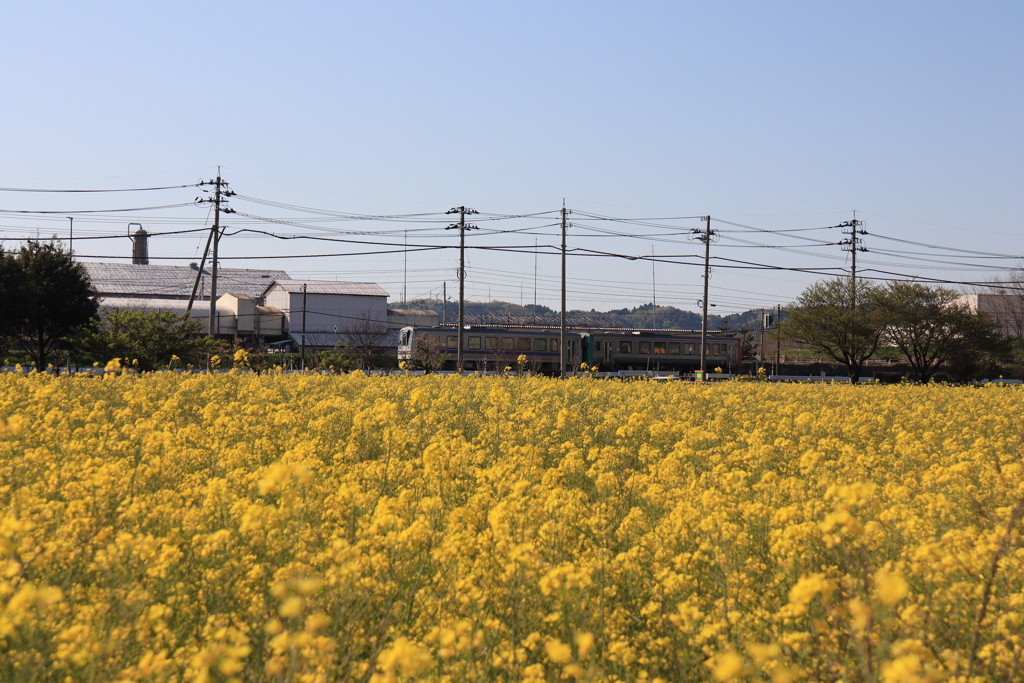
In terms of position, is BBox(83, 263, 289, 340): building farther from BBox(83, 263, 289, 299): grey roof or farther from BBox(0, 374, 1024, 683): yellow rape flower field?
BBox(0, 374, 1024, 683): yellow rape flower field

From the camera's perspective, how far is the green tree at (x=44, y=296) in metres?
24.1

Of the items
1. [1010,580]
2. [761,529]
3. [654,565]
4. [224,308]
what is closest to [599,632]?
[654,565]

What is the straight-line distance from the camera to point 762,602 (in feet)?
10.7

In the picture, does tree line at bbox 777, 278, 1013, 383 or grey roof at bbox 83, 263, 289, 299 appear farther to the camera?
grey roof at bbox 83, 263, 289, 299

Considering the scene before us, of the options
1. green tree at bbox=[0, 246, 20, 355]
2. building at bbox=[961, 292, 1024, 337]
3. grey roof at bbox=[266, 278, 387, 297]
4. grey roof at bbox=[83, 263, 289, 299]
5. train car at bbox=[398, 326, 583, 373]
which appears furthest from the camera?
grey roof at bbox=[83, 263, 289, 299]

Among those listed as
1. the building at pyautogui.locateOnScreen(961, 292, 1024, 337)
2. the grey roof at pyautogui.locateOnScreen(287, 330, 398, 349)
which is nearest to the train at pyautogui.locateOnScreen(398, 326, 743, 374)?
the grey roof at pyautogui.locateOnScreen(287, 330, 398, 349)

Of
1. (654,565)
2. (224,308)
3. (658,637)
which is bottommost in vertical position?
(658,637)

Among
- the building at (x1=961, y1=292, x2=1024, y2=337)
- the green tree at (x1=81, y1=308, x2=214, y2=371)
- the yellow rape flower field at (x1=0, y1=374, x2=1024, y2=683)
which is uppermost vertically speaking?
the building at (x1=961, y1=292, x2=1024, y2=337)

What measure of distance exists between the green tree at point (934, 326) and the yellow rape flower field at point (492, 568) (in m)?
29.3

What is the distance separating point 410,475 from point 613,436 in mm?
3516

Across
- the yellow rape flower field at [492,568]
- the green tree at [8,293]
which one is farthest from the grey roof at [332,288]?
the yellow rape flower field at [492,568]

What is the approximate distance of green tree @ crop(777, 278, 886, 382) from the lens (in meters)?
33.0

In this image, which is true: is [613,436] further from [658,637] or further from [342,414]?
[658,637]

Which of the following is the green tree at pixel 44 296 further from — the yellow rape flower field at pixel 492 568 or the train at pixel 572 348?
the yellow rape flower field at pixel 492 568
